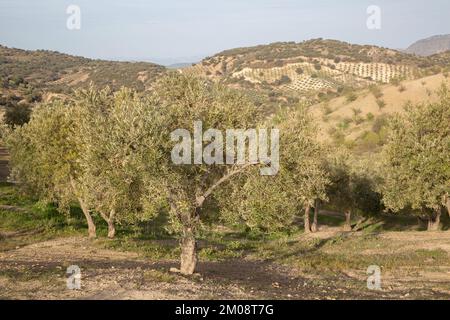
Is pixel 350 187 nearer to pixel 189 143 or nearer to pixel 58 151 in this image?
pixel 58 151

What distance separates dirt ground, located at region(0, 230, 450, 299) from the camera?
20.5 meters

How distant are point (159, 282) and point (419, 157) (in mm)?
27776

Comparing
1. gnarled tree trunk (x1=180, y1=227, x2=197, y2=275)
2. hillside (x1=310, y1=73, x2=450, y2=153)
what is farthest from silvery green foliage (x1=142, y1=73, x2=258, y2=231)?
hillside (x1=310, y1=73, x2=450, y2=153)

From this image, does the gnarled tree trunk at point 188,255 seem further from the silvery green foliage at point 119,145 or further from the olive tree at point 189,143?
the silvery green foliage at point 119,145

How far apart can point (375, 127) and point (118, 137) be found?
309 ft

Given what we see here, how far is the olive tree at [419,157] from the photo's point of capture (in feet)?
130

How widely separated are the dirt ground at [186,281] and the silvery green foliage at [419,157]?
13.3 metres

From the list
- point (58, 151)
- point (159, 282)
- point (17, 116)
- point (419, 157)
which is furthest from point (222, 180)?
point (17, 116)

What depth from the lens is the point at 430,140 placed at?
40.3m

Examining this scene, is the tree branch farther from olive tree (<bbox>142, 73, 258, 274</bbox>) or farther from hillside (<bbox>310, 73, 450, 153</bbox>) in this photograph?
hillside (<bbox>310, 73, 450, 153</bbox>)

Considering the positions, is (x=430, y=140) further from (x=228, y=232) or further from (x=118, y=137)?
(x=118, y=137)

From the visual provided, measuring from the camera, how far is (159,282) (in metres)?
22.6

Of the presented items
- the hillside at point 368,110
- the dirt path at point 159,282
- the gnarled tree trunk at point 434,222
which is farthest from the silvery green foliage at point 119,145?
the hillside at point 368,110
